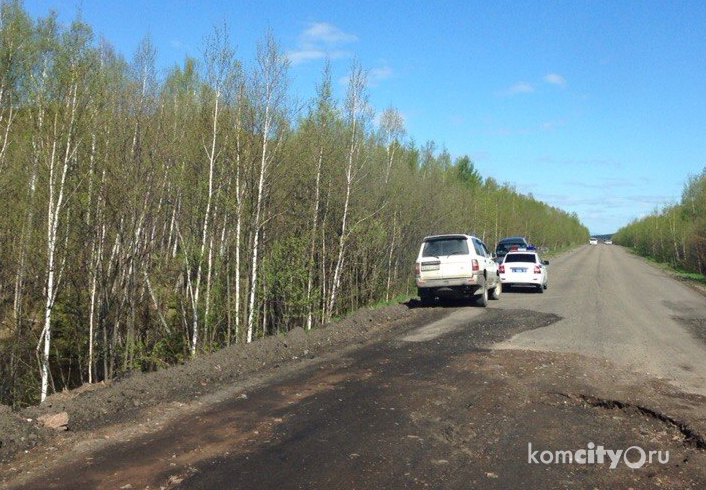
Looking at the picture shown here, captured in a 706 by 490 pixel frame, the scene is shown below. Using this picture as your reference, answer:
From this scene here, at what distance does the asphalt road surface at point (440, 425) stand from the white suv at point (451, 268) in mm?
5132

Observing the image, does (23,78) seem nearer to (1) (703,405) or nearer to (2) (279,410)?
(2) (279,410)

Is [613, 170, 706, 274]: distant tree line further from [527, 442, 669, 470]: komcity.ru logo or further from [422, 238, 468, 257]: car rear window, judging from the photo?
[527, 442, 669, 470]: komcity.ru logo

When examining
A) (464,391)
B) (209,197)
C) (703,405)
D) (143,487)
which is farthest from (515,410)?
(209,197)

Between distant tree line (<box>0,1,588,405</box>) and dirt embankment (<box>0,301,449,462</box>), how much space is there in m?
3.75

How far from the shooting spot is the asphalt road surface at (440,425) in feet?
16.4

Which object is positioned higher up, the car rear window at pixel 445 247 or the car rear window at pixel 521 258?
the car rear window at pixel 445 247

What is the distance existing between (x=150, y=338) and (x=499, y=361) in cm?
1121

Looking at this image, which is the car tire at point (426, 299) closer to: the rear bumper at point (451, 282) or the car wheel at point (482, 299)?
the rear bumper at point (451, 282)

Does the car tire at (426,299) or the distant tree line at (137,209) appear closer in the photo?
the distant tree line at (137,209)

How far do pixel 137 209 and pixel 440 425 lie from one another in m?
11.7

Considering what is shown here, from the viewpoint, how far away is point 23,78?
54.8 feet

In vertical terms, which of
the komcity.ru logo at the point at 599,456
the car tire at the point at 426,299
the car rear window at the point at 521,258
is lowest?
the komcity.ru logo at the point at 599,456

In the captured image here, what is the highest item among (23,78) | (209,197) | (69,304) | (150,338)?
(23,78)

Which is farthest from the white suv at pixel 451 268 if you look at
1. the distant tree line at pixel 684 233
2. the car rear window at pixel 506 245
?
the distant tree line at pixel 684 233
